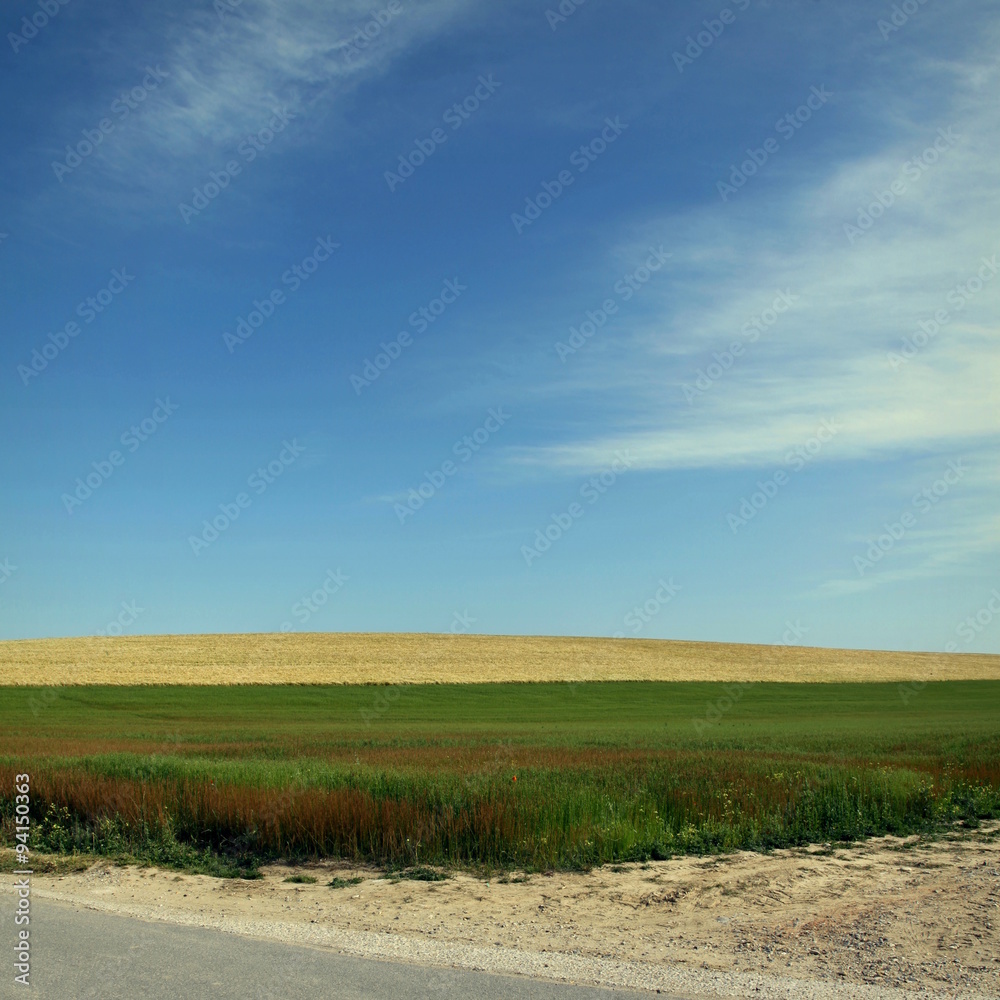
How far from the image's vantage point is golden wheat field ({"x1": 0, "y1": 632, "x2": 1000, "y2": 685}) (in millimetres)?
58906

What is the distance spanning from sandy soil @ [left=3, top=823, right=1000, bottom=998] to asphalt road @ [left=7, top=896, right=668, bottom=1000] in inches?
17.9

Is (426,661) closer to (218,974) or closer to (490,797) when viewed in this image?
(490,797)

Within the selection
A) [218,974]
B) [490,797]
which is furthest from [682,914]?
[218,974]

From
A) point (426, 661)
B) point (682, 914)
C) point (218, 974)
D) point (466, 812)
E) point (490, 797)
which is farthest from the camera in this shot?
point (426, 661)

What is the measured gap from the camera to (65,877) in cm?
1129

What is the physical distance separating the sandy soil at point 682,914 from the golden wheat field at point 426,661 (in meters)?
48.9

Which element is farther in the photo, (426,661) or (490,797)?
(426,661)

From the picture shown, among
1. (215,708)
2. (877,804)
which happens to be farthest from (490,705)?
(877,804)

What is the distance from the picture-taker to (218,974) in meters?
6.86

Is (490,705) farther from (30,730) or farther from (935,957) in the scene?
(935,957)

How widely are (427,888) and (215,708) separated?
42.1m

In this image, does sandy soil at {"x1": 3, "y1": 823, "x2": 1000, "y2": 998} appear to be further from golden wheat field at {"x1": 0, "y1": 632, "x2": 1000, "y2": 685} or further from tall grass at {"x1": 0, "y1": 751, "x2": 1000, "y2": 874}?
golden wheat field at {"x1": 0, "y1": 632, "x2": 1000, "y2": 685}

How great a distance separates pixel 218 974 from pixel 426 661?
2470 inches

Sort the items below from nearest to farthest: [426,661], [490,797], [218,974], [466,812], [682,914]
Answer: [218,974] < [682,914] < [466,812] < [490,797] < [426,661]
